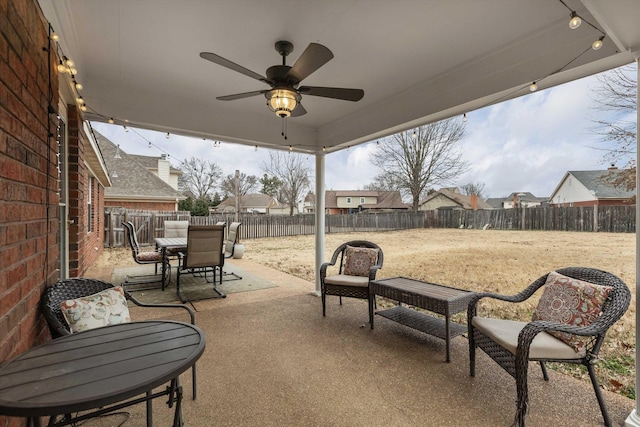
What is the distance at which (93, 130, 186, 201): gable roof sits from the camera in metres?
11.1

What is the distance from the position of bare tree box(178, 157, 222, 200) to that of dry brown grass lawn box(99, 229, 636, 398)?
1484cm

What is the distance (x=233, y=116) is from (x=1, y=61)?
3.17 m

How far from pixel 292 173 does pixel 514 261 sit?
1480 centimetres

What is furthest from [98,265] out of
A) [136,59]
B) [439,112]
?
→ [439,112]

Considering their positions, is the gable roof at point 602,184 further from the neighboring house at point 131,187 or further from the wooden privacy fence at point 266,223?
the neighboring house at point 131,187

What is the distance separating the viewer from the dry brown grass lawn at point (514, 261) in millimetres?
2600

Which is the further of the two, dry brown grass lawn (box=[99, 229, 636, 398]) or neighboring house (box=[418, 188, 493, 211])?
neighboring house (box=[418, 188, 493, 211])

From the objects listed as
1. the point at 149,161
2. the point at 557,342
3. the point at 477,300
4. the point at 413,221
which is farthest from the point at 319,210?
the point at 149,161

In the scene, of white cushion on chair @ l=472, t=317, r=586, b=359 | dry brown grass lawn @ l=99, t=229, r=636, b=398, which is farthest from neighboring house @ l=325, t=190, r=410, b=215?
white cushion on chair @ l=472, t=317, r=586, b=359

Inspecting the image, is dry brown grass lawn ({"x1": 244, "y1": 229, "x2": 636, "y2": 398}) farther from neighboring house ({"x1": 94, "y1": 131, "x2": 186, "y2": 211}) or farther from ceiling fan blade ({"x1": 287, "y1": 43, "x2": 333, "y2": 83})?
neighboring house ({"x1": 94, "y1": 131, "x2": 186, "y2": 211})

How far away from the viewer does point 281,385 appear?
225 centimetres

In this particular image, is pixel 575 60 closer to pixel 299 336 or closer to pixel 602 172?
pixel 602 172

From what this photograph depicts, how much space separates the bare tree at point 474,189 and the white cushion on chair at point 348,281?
7.60 feet

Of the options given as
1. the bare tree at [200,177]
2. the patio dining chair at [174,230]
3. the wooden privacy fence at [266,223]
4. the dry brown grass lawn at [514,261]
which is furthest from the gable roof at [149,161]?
the dry brown grass lawn at [514,261]
